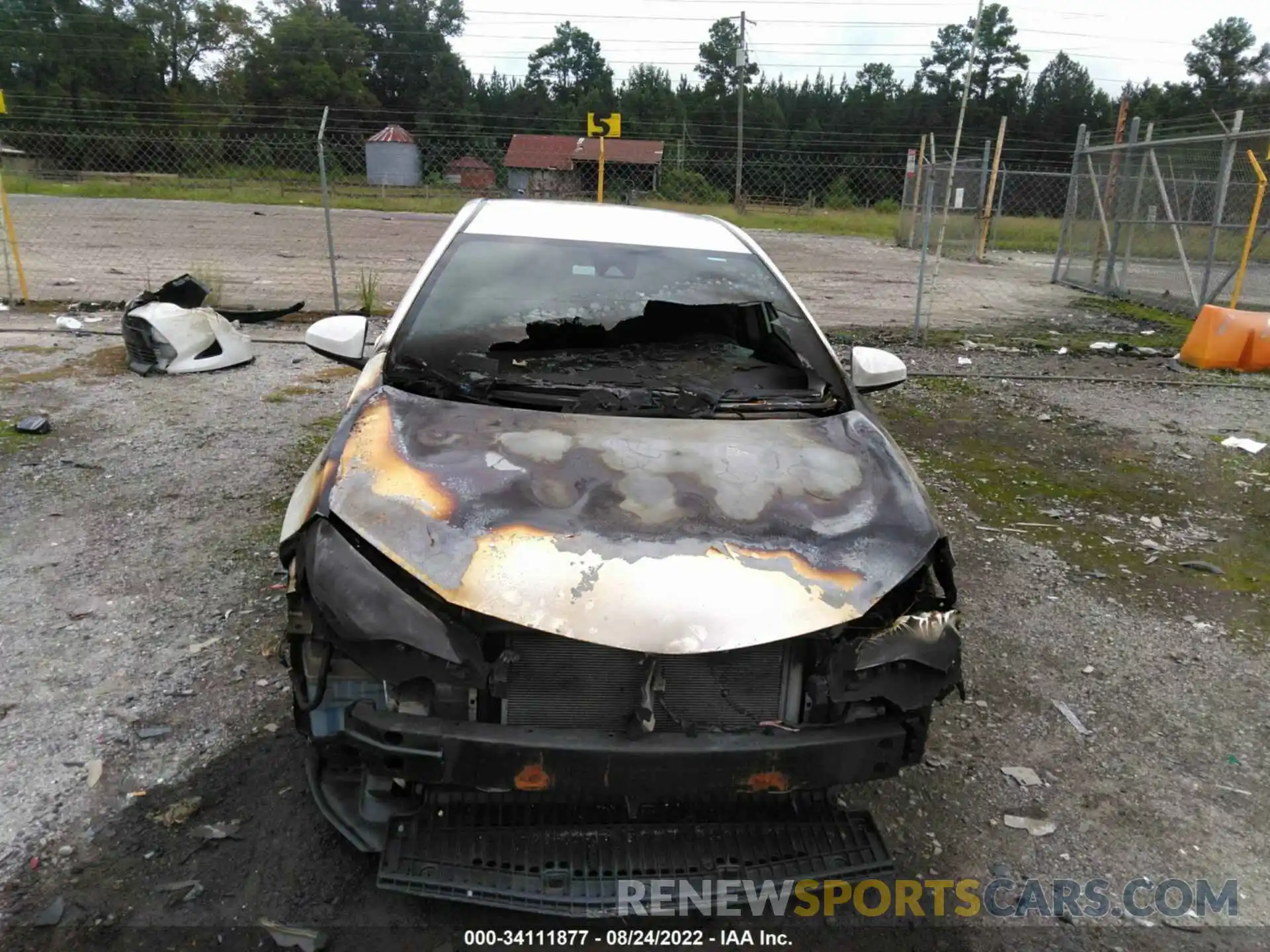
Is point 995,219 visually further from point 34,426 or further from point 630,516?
point 630,516

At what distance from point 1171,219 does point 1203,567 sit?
995 cm

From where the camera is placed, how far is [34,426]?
561cm

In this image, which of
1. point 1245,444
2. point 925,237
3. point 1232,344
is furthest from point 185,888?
point 1232,344

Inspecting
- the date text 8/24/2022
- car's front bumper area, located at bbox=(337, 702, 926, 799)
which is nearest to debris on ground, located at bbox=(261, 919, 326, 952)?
the date text 8/24/2022

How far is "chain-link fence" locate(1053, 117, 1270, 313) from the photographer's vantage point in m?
10.8

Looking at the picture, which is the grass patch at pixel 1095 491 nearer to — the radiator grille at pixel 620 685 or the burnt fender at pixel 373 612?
the radiator grille at pixel 620 685

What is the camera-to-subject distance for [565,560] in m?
2.13

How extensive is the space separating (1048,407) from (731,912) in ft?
20.8

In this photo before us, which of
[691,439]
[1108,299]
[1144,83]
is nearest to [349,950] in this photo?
[691,439]

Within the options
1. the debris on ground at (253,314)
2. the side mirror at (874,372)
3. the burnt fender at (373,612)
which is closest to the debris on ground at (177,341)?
the debris on ground at (253,314)

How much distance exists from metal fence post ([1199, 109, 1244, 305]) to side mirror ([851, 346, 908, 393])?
31.8 ft

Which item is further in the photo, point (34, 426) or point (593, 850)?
point (34, 426)

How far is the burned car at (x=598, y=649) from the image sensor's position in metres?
2.04

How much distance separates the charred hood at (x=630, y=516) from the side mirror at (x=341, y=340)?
0.76 m
